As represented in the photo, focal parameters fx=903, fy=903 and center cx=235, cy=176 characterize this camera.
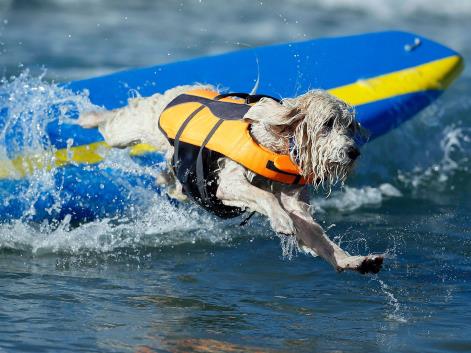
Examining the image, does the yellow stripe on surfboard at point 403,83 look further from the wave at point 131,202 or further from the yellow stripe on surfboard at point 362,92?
the wave at point 131,202

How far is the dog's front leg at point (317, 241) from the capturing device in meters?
4.80

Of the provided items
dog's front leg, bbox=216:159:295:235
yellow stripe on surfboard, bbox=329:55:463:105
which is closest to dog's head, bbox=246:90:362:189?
dog's front leg, bbox=216:159:295:235

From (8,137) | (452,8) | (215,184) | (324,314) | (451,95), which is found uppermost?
(452,8)

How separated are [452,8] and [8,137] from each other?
15.7m

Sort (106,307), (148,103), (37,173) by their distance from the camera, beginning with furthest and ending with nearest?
1. (37,173)
2. (148,103)
3. (106,307)

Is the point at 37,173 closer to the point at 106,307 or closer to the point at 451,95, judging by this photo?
the point at 106,307

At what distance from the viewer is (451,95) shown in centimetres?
1248

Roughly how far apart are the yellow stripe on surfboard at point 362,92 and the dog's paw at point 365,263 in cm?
318

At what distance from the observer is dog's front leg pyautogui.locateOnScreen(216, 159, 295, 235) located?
524 centimetres

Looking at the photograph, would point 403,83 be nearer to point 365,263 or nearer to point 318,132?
point 318,132

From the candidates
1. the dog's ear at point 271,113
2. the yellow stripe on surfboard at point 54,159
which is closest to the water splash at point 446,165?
the yellow stripe on surfboard at point 54,159

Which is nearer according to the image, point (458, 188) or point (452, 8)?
point (458, 188)

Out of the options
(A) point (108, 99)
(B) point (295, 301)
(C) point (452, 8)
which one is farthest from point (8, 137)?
(C) point (452, 8)

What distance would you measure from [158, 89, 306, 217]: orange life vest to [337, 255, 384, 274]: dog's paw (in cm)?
76
